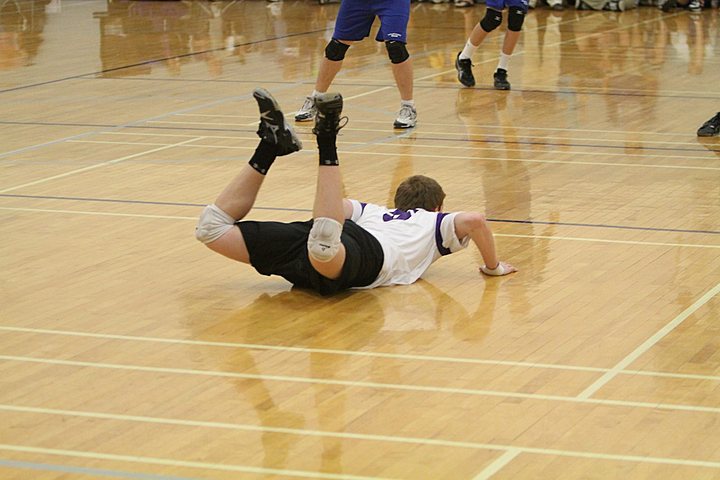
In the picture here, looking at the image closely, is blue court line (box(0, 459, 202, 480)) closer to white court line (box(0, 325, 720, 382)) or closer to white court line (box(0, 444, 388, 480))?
white court line (box(0, 444, 388, 480))

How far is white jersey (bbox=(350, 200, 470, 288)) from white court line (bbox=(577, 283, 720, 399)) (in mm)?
920

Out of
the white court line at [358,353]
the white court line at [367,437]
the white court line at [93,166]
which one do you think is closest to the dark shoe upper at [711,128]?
the white court line at [93,166]

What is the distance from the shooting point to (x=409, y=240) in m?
5.28

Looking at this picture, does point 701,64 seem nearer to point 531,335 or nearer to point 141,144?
point 141,144

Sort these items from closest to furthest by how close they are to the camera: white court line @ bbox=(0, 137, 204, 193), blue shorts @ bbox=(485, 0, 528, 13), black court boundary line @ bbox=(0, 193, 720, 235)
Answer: black court boundary line @ bbox=(0, 193, 720, 235) < white court line @ bbox=(0, 137, 204, 193) < blue shorts @ bbox=(485, 0, 528, 13)

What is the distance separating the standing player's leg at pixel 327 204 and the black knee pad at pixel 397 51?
376 cm

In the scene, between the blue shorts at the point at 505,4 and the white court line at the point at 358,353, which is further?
the blue shorts at the point at 505,4

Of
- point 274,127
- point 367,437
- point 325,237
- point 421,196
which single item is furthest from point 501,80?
point 367,437

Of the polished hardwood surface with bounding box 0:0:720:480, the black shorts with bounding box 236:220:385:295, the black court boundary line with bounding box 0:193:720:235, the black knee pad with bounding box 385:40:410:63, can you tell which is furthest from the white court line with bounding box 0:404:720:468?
the black knee pad with bounding box 385:40:410:63

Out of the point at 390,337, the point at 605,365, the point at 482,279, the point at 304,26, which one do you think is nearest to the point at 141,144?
the point at 482,279

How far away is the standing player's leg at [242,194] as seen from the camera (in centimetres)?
513

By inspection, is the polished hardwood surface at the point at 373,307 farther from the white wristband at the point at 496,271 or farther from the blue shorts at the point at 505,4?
the blue shorts at the point at 505,4

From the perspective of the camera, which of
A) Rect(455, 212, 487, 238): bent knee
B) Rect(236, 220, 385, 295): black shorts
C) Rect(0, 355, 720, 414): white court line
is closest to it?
Rect(0, 355, 720, 414): white court line

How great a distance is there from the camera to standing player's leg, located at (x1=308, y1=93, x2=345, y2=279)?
16.0 feet
